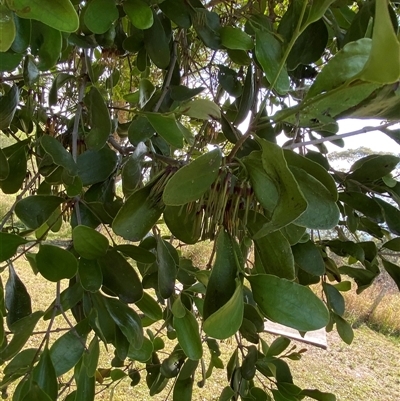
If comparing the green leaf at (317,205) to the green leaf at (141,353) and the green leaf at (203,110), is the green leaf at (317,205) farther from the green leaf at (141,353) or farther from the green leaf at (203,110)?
the green leaf at (141,353)

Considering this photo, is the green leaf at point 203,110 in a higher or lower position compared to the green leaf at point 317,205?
higher

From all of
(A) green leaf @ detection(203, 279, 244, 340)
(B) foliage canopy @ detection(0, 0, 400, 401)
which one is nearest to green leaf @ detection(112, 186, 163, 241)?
(B) foliage canopy @ detection(0, 0, 400, 401)

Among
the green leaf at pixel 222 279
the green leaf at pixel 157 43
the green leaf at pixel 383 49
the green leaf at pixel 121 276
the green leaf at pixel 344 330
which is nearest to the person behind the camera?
the green leaf at pixel 383 49

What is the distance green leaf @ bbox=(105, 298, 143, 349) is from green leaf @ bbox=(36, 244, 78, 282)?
0.07 metres

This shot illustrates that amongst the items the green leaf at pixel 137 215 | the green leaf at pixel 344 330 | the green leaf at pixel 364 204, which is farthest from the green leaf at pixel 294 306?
the green leaf at pixel 344 330

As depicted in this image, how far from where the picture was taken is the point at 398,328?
333cm

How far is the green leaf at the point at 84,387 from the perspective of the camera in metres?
0.39

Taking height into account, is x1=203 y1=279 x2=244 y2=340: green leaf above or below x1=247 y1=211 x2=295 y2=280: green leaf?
below

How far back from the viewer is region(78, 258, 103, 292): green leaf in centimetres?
35

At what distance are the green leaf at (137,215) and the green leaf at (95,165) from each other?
0.33ft

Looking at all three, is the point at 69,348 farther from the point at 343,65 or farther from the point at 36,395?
the point at 343,65

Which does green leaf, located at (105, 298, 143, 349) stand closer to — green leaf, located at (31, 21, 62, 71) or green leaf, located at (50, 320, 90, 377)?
green leaf, located at (50, 320, 90, 377)

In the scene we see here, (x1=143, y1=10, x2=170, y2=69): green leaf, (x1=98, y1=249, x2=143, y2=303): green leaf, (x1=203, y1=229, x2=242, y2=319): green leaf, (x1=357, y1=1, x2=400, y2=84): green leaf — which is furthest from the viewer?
(x1=143, y1=10, x2=170, y2=69): green leaf

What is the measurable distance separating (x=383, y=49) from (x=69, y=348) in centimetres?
34
